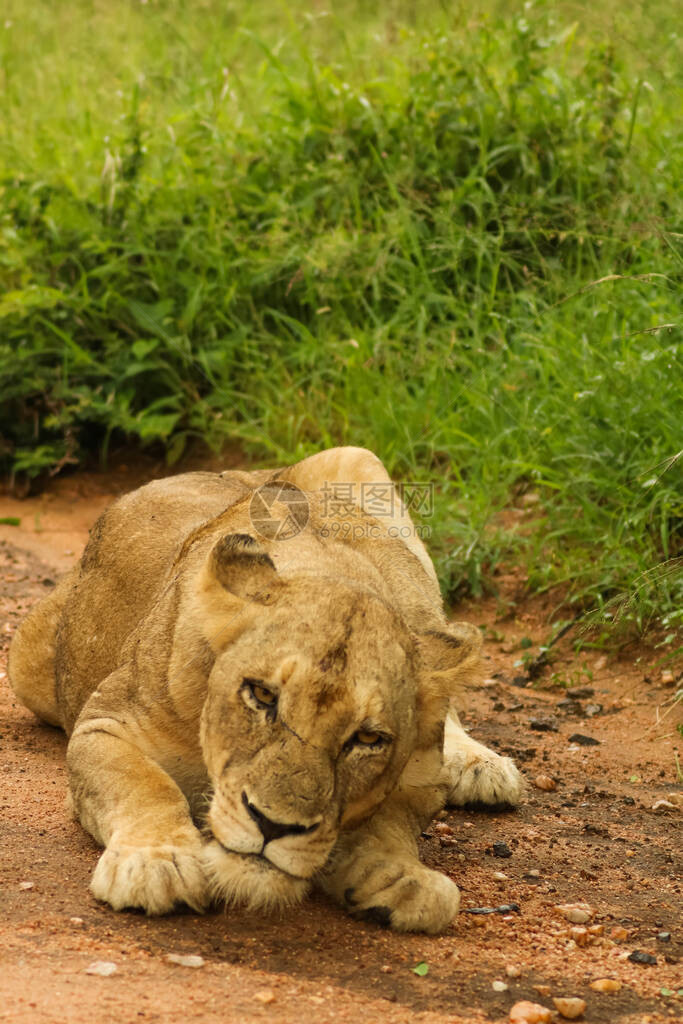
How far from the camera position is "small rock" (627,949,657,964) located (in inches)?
124

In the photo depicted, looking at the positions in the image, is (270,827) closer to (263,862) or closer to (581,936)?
(263,862)

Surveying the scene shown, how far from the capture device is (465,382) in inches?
262

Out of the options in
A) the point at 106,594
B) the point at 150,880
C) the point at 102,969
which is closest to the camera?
the point at 102,969

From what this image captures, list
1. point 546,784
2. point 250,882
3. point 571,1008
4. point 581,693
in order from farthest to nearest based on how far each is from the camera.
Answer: point 581,693 → point 546,784 → point 250,882 → point 571,1008

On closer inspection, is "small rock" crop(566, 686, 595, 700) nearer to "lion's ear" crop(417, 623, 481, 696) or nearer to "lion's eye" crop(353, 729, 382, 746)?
"lion's ear" crop(417, 623, 481, 696)

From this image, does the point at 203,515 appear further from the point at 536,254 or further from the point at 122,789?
the point at 536,254

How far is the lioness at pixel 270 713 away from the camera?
113 inches

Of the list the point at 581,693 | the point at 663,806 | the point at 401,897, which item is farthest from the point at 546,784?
the point at 401,897

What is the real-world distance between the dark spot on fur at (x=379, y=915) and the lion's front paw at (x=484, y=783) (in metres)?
0.97

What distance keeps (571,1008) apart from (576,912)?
570 millimetres

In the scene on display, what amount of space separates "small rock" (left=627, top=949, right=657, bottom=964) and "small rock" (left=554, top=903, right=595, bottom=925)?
0.19 meters

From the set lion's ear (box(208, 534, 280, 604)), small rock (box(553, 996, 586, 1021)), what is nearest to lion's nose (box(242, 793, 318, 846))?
lion's ear (box(208, 534, 280, 604))

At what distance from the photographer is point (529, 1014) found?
2777mm

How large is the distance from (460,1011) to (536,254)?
500cm
